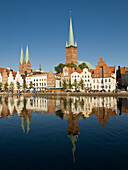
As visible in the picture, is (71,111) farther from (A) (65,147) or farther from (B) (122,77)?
(B) (122,77)

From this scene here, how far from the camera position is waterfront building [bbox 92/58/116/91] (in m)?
Result: 102

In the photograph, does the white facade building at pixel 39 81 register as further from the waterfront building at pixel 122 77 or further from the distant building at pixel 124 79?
the distant building at pixel 124 79

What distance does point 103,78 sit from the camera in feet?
336

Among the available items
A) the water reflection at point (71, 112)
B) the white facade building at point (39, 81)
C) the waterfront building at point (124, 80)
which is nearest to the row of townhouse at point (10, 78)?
the white facade building at point (39, 81)

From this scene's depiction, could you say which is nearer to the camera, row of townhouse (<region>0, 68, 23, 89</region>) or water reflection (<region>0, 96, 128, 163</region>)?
water reflection (<region>0, 96, 128, 163</region>)

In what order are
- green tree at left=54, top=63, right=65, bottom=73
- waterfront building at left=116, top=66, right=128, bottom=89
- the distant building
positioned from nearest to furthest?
the distant building
waterfront building at left=116, top=66, right=128, bottom=89
green tree at left=54, top=63, right=65, bottom=73

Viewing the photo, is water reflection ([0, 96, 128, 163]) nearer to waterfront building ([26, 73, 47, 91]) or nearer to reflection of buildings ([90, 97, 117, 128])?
reflection of buildings ([90, 97, 117, 128])

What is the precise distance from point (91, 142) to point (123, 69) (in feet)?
403

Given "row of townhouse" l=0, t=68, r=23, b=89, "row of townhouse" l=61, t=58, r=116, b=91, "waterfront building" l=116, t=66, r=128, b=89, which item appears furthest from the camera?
"row of townhouse" l=0, t=68, r=23, b=89

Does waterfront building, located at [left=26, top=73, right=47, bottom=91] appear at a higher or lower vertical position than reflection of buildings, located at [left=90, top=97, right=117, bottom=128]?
higher

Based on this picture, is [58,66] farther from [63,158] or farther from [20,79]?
[63,158]

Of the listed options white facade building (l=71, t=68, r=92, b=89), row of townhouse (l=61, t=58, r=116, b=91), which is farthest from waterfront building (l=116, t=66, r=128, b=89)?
white facade building (l=71, t=68, r=92, b=89)

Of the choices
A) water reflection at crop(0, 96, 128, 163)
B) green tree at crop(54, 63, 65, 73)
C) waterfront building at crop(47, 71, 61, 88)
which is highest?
green tree at crop(54, 63, 65, 73)

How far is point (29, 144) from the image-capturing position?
1365 centimetres
